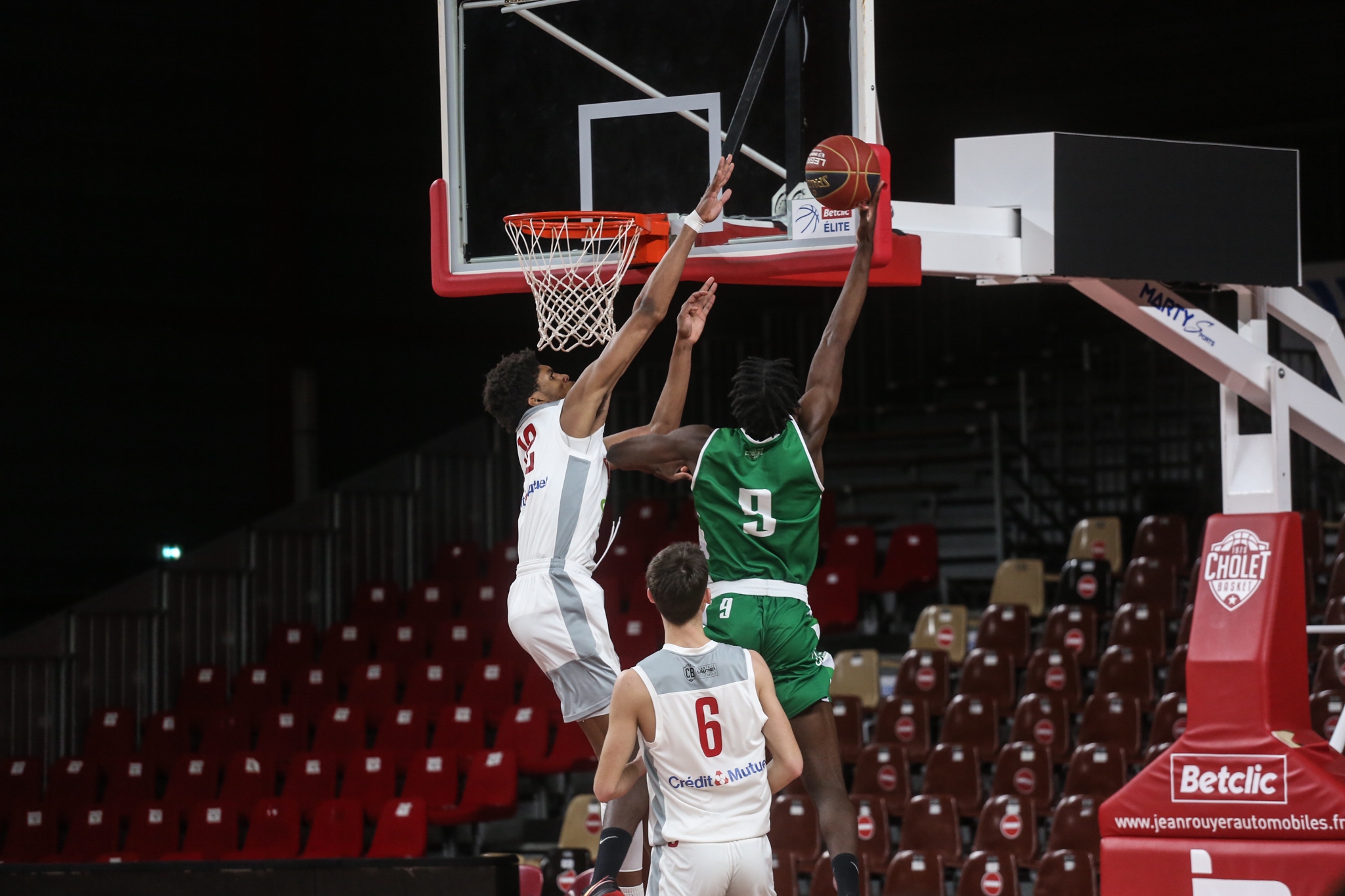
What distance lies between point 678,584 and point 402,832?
7.11 meters

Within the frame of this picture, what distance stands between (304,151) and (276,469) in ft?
10.5

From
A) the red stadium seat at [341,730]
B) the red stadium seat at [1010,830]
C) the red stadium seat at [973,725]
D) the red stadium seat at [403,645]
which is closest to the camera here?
the red stadium seat at [1010,830]

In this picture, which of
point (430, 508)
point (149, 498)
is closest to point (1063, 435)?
point (430, 508)

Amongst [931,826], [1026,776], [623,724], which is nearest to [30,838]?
[931,826]

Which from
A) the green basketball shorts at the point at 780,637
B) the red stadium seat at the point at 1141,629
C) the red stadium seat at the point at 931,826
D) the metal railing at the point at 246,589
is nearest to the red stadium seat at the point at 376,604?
the metal railing at the point at 246,589

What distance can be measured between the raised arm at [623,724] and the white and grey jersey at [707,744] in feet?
0.08

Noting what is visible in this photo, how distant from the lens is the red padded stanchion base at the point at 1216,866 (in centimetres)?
589

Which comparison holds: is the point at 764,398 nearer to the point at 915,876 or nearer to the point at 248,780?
the point at 915,876

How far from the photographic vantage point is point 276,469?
53.6ft

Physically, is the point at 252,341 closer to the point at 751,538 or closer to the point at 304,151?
the point at 304,151

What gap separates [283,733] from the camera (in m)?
13.4

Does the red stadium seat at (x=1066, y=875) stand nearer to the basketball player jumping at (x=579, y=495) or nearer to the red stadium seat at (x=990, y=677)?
the red stadium seat at (x=990, y=677)

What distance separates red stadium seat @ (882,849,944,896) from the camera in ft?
31.0

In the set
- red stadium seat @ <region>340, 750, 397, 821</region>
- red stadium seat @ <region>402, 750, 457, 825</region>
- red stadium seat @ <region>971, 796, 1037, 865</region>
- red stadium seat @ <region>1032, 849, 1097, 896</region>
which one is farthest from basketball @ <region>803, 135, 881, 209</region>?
red stadium seat @ <region>340, 750, 397, 821</region>
